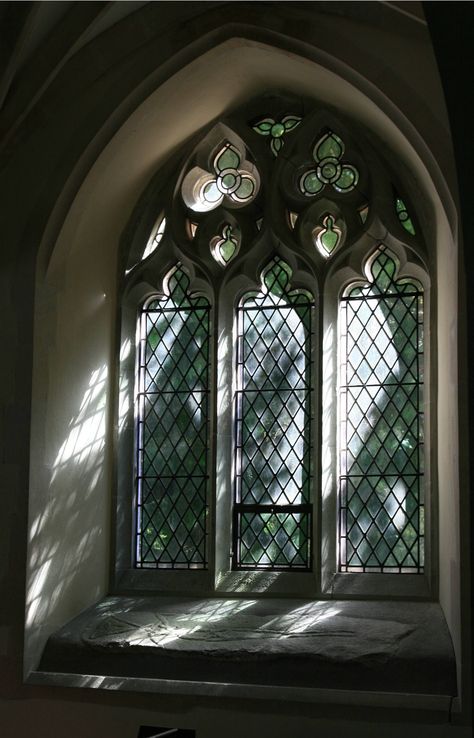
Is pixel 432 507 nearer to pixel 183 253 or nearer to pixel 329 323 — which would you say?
pixel 329 323

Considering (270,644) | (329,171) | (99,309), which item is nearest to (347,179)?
(329,171)

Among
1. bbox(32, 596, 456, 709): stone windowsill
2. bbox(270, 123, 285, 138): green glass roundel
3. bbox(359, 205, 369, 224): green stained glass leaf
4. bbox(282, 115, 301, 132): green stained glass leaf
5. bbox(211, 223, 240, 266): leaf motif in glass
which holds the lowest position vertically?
bbox(32, 596, 456, 709): stone windowsill

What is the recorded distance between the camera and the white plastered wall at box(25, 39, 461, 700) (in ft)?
22.8

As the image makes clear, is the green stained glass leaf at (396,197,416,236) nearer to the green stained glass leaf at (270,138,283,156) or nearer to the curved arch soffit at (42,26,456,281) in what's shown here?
the curved arch soffit at (42,26,456,281)

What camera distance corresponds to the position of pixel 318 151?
7.95 meters

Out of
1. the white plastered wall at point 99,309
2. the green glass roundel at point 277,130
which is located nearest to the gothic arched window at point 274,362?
the green glass roundel at point 277,130

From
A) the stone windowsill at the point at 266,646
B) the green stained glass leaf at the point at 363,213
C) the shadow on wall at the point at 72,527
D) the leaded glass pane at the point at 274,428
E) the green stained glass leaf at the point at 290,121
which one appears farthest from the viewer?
the green stained glass leaf at the point at 290,121

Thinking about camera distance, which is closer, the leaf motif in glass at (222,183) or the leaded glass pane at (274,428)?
the leaded glass pane at (274,428)

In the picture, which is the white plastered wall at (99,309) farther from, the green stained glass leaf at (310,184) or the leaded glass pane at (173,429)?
the green stained glass leaf at (310,184)

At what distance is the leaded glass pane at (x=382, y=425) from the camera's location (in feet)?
24.2

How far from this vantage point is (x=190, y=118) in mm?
7871

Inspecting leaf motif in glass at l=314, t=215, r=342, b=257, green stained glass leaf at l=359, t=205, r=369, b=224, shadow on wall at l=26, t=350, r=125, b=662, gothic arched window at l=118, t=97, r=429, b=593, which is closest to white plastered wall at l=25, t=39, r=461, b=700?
shadow on wall at l=26, t=350, r=125, b=662

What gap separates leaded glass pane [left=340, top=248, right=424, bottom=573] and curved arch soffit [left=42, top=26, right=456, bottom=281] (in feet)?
2.60

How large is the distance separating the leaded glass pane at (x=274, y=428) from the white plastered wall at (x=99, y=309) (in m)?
0.93
